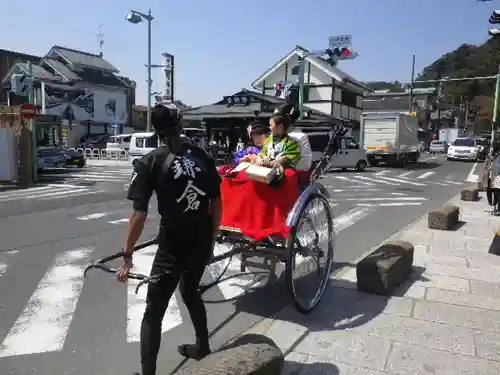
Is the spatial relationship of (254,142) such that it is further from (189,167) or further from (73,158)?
(73,158)

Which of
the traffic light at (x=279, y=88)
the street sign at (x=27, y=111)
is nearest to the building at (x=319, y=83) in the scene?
the traffic light at (x=279, y=88)

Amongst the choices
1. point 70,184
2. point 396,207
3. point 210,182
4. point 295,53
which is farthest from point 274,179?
point 295,53

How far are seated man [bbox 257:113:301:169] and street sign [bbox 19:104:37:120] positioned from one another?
12439mm

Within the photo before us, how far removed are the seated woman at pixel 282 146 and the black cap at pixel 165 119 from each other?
155 cm

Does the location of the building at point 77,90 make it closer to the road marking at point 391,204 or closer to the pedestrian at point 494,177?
the road marking at point 391,204

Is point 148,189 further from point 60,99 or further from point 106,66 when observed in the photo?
point 106,66

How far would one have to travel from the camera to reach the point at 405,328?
368 centimetres

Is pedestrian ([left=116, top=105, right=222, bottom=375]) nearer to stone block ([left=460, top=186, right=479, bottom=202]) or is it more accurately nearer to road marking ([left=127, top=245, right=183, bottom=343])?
road marking ([left=127, top=245, right=183, bottom=343])

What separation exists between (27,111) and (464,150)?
27.3 meters

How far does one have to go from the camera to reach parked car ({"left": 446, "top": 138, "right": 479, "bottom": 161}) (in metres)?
30.4

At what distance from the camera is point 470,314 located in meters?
4.00

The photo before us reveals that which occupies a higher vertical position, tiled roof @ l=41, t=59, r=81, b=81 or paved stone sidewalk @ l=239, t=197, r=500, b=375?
tiled roof @ l=41, t=59, r=81, b=81

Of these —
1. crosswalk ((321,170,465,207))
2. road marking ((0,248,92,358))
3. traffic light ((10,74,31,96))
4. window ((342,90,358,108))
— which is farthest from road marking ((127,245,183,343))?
window ((342,90,358,108))

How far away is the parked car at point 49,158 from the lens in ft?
61.5
